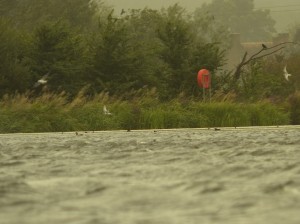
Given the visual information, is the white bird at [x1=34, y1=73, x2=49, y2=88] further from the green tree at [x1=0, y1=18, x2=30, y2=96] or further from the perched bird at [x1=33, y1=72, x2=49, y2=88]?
the green tree at [x1=0, y1=18, x2=30, y2=96]

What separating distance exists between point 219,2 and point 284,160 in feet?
422

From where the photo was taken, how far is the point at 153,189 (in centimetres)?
369

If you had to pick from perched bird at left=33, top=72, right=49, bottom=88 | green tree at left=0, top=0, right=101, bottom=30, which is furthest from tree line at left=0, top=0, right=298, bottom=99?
green tree at left=0, top=0, right=101, bottom=30

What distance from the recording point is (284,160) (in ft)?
17.4

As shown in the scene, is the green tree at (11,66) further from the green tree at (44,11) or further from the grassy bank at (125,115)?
the green tree at (44,11)

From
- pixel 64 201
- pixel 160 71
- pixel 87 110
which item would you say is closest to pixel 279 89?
pixel 160 71

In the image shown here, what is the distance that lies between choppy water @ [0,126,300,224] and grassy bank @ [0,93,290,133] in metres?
11.8

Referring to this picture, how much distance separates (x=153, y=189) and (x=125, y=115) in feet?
49.6

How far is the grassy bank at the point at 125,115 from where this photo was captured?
17812mm

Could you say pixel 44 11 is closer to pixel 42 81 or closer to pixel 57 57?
pixel 57 57

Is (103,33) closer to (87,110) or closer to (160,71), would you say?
(160,71)

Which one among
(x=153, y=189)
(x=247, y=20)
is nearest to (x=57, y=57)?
(x=153, y=189)

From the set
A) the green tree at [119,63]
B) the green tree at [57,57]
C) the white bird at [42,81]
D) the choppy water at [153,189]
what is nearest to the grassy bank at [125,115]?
the white bird at [42,81]

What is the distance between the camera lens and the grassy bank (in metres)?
17.8
